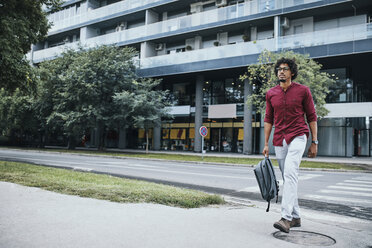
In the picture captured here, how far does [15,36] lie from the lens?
12836mm

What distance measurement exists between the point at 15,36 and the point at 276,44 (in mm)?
16735

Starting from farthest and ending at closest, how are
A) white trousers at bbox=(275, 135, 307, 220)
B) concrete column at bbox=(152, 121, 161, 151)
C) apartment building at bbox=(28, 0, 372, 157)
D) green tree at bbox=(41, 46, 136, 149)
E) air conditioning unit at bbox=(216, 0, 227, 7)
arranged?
concrete column at bbox=(152, 121, 161, 151)
air conditioning unit at bbox=(216, 0, 227, 7)
green tree at bbox=(41, 46, 136, 149)
apartment building at bbox=(28, 0, 372, 157)
white trousers at bbox=(275, 135, 307, 220)

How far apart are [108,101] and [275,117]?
2518 centimetres

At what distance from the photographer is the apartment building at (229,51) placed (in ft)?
74.6

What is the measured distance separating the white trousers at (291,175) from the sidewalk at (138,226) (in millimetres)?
280

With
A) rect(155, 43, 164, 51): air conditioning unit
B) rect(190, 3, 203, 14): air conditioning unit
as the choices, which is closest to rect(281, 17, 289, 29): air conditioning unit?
rect(190, 3, 203, 14): air conditioning unit

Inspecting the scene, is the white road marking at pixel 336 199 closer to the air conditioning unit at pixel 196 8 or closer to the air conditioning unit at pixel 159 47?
the air conditioning unit at pixel 196 8

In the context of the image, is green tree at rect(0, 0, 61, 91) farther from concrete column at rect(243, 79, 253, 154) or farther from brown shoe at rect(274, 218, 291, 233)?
concrete column at rect(243, 79, 253, 154)

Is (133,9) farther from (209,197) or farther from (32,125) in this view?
(209,197)

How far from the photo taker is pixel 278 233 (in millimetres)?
3973

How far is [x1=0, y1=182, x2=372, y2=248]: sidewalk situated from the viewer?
10.8ft

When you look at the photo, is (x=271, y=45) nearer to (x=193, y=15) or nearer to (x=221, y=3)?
(x=221, y=3)

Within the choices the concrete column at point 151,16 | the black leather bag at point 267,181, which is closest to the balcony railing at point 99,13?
the concrete column at point 151,16

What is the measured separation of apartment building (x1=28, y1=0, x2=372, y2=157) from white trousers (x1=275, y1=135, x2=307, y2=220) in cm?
1936
